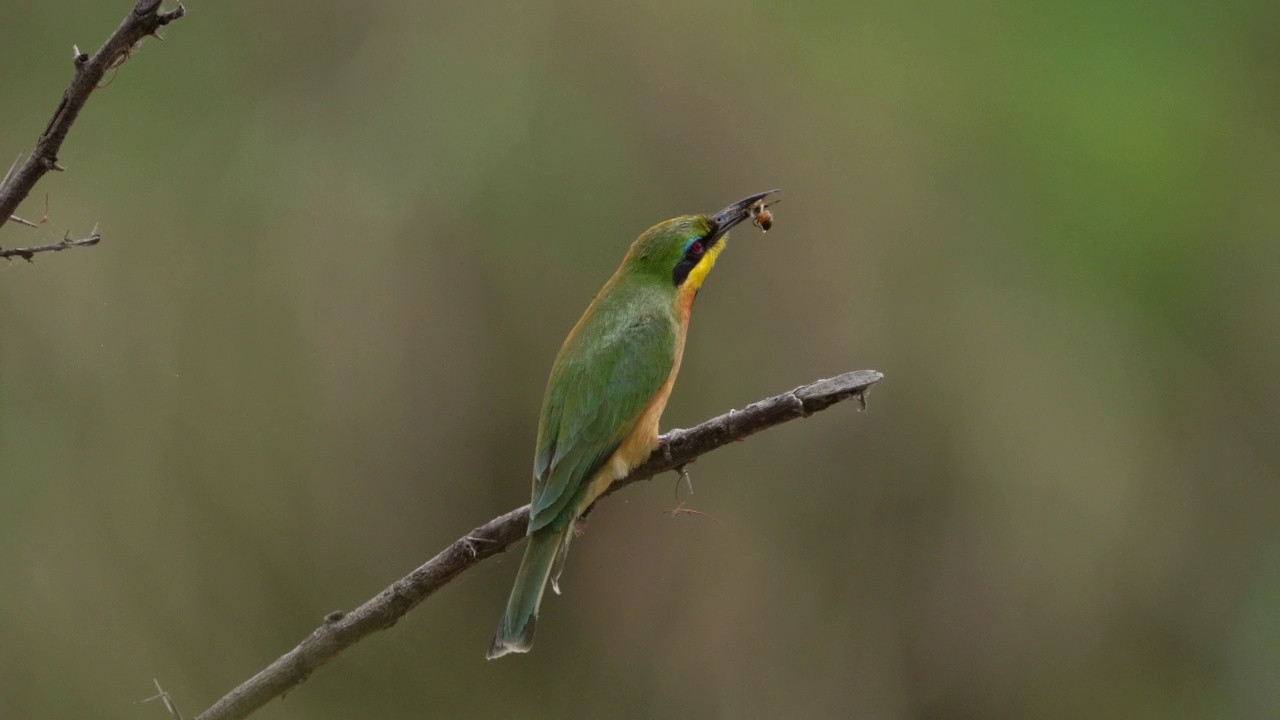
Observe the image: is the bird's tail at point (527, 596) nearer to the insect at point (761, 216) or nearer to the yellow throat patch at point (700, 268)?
the yellow throat patch at point (700, 268)

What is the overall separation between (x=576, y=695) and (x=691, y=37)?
2.25 metres

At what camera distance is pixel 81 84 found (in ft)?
3.54

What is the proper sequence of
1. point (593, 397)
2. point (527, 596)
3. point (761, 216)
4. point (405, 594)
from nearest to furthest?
point (405, 594) < point (527, 596) < point (593, 397) < point (761, 216)

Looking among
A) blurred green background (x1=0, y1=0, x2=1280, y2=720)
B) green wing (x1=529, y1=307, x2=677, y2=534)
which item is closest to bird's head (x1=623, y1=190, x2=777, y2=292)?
green wing (x1=529, y1=307, x2=677, y2=534)

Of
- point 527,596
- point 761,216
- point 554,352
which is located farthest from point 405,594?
point 554,352

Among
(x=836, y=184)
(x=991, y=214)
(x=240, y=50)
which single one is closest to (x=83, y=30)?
(x=240, y=50)

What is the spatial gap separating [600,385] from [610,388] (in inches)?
0.7

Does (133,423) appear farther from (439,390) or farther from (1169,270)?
(1169,270)

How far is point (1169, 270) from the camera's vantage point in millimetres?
4301

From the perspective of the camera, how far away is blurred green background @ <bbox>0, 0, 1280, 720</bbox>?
3359 millimetres

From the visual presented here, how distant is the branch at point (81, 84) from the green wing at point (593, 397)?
1.00 meters

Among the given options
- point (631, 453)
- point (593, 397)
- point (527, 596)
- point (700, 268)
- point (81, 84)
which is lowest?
point (527, 596)

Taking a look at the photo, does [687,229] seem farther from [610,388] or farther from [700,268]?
[610,388]

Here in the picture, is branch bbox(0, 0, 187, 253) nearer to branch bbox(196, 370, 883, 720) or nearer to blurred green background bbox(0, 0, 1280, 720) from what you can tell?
branch bbox(196, 370, 883, 720)
